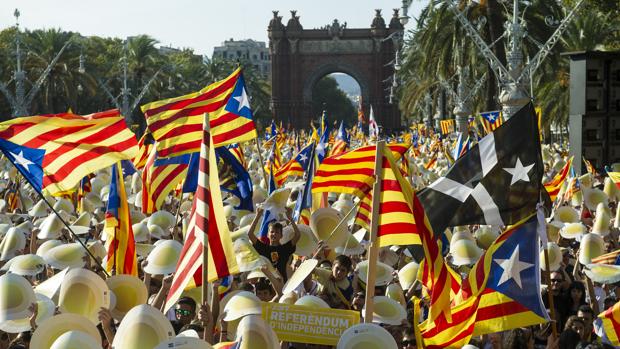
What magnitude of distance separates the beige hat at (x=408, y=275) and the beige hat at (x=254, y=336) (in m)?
3.65

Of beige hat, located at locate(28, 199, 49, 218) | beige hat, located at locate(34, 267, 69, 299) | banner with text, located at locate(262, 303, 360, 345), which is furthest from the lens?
beige hat, located at locate(28, 199, 49, 218)

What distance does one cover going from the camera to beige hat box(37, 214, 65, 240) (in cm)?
1127

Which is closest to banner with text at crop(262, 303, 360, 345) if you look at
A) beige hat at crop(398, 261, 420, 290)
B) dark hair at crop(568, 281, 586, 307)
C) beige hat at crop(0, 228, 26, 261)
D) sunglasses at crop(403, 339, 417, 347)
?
sunglasses at crop(403, 339, 417, 347)

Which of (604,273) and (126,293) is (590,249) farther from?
(126,293)

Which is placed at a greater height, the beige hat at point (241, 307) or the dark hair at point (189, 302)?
the beige hat at point (241, 307)

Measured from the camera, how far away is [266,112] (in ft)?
337

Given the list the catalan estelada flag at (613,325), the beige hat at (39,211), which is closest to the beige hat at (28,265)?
the catalan estelada flag at (613,325)

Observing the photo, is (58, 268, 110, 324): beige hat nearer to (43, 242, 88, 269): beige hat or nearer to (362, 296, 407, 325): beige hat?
(362, 296, 407, 325): beige hat

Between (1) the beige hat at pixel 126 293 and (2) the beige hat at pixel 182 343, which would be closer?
(2) the beige hat at pixel 182 343

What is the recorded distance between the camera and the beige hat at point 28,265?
879 centimetres

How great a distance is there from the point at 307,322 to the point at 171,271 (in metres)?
2.36

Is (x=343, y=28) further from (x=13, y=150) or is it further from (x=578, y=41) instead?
(x=13, y=150)

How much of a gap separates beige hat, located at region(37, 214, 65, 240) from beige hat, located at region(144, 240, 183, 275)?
2940 mm

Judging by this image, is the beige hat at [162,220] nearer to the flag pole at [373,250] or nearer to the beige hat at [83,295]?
the beige hat at [83,295]
